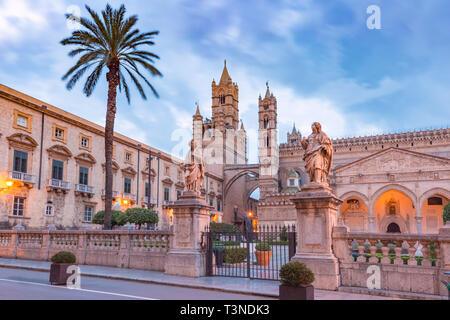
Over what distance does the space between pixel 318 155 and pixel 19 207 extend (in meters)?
25.7

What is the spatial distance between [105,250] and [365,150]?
52.9m

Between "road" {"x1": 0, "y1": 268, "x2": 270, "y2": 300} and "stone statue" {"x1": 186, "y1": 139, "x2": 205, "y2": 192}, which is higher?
"stone statue" {"x1": 186, "y1": 139, "x2": 205, "y2": 192}

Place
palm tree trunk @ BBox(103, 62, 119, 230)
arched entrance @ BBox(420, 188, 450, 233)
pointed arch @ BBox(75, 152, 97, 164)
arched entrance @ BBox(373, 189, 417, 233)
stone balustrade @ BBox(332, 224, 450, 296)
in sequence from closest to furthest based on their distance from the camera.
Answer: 1. stone balustrade @ BBox(332, 224, 450, 296)
2. palm tree trunk @ BBox(103, 62, 119, 230)
3. pointed arch @ BBox(75, 152, 97, 164)
4. arched entrance @ BBox(420, 188, 450, 233)
5. arched entrance @ BBox(373, 189, 417, 233)

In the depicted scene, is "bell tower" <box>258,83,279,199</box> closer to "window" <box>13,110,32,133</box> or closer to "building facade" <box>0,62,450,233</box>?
"building facade" <box>0,62,450,233</box>

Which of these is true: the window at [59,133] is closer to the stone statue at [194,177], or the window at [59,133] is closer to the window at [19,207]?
the window at [19,207]

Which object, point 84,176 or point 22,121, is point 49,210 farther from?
point 22,121

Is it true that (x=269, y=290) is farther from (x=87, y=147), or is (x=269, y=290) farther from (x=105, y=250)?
(x=87, y=147)

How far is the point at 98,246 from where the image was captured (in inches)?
577

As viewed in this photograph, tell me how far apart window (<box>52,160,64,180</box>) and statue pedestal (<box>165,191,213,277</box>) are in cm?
2306

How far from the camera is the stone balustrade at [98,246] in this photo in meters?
13.3

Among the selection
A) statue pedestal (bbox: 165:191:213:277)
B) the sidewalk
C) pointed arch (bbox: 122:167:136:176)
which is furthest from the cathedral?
the sidewalk

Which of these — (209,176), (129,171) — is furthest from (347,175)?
(129,171)

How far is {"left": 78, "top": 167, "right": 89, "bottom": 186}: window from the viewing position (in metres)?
34.7

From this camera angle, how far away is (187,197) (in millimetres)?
12602
